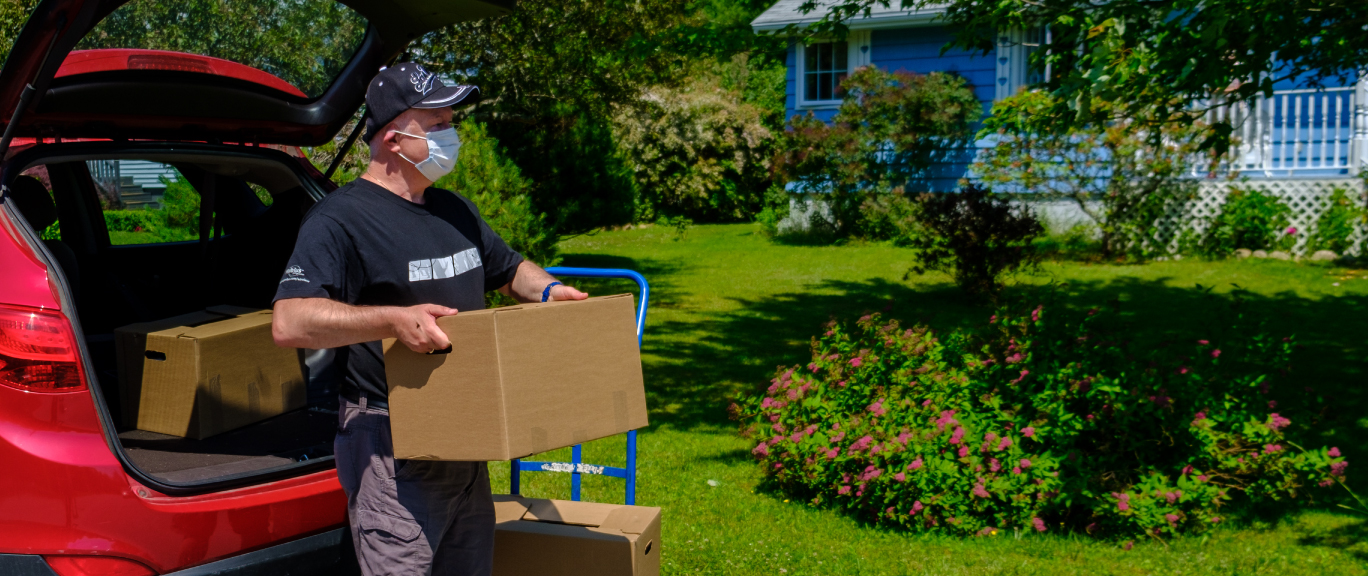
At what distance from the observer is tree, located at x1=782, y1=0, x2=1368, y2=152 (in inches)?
195

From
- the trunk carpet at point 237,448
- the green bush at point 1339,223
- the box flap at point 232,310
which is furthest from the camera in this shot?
the green bush at point 1339,223

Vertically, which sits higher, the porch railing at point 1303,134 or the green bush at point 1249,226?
Answer: the porch railing at point 1303,134

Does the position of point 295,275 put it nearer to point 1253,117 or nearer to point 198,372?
point 198,372

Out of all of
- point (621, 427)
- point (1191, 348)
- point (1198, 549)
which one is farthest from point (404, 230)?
point (1191, 348)

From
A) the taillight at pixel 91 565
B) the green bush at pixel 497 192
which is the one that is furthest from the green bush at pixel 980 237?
the taillight at pixel 91 565

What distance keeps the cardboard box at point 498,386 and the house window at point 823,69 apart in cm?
1799

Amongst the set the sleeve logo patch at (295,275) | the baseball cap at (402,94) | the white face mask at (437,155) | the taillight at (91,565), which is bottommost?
the taillight at (91,565)

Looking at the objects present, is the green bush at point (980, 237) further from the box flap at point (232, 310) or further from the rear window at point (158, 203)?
the box flap at point (232, 310)

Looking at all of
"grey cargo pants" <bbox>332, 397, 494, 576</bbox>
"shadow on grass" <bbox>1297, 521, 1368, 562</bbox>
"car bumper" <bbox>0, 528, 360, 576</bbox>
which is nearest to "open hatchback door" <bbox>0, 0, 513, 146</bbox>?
"car bumper" <bbox>0, 528, 360, 576</bbox>

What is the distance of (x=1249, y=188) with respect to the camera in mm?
13797

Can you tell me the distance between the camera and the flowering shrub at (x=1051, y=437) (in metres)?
4.67

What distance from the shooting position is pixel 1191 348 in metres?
8.28

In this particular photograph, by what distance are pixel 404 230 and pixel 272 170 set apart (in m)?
1.77

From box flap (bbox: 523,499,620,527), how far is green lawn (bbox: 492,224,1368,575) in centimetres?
96
